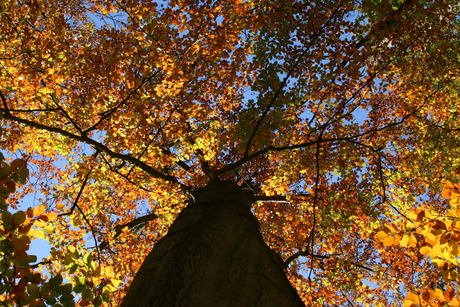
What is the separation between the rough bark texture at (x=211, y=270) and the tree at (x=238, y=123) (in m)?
0.05

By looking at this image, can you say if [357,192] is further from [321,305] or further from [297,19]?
[297,19]

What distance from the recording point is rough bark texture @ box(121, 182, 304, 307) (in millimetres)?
2648

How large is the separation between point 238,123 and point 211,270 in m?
5.43

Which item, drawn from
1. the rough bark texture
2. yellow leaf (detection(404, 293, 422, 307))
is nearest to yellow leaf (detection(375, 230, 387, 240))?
yellow leaf (detection(404, 293, 422, 307))

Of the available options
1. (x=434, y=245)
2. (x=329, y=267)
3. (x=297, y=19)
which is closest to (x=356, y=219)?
(x=329, y=267)

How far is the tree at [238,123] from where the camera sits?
684cm

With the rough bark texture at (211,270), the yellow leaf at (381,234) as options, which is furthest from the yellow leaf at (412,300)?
the rough bark texture at (211,270)

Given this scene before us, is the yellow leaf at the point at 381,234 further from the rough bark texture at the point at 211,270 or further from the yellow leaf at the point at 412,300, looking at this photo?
the rough bark texture at the point at 211,270

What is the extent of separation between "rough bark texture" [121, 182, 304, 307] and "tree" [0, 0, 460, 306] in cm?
5

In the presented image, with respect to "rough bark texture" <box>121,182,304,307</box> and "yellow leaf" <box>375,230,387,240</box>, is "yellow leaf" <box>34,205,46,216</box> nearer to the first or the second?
"rough bark texture" <box>121,182,304,307</box>

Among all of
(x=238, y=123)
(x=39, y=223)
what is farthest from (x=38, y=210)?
(x=238, y=123)

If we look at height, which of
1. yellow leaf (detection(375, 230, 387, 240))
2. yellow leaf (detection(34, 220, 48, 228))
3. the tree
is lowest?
yellow leaf (detection(34, 220, 48, 228))

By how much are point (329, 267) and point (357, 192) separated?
3.47 metres

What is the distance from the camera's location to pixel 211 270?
9.84 ft
